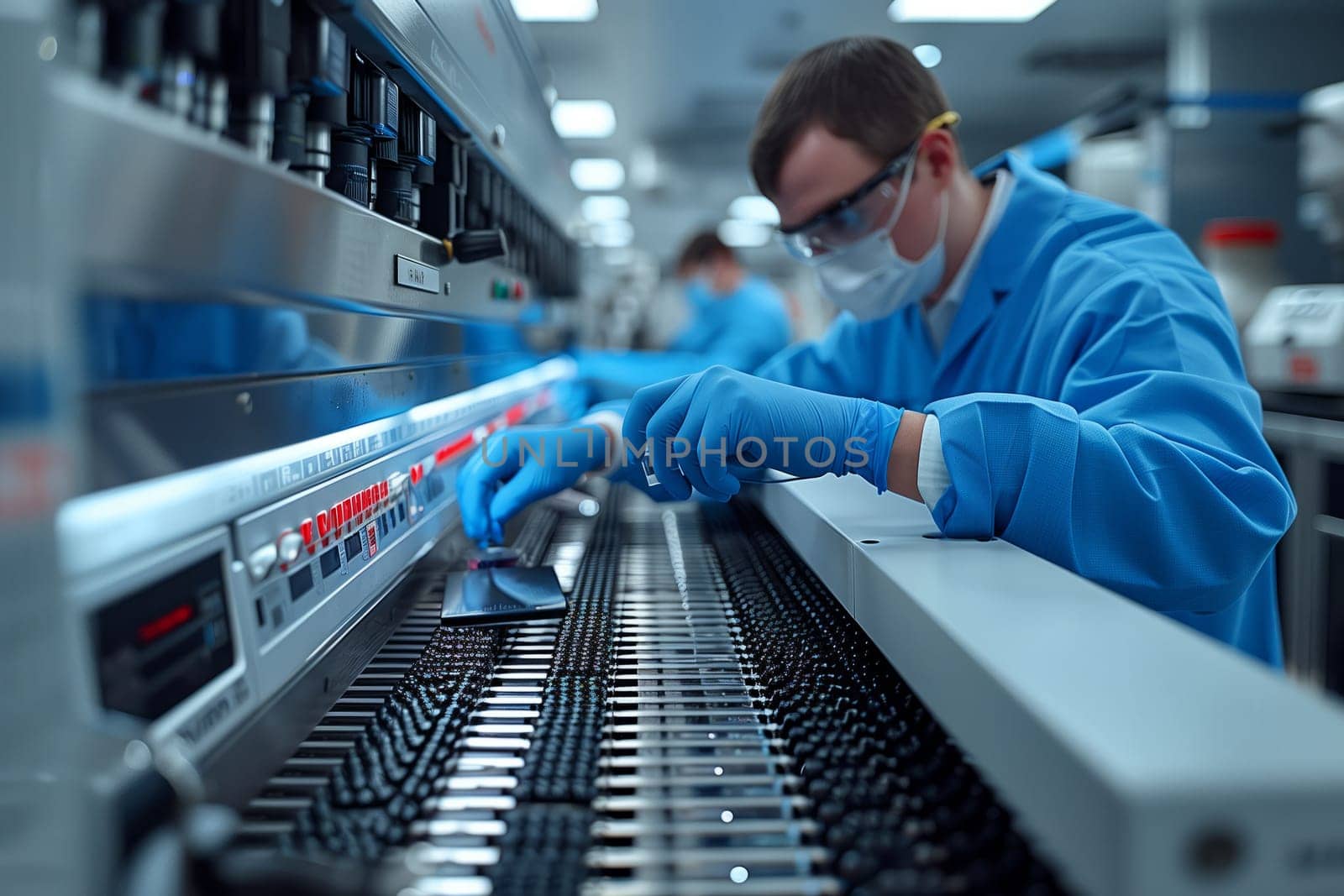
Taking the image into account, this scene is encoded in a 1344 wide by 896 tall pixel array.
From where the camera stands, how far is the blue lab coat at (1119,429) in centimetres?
91

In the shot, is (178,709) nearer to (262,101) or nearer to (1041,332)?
(262,101)

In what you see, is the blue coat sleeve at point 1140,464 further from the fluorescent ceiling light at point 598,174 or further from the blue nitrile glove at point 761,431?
the fluorescent ceiling light at point 598,174

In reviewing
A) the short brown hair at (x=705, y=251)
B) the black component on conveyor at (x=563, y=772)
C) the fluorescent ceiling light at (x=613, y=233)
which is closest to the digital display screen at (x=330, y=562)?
the black component on conveyor at (x=563, y=772)

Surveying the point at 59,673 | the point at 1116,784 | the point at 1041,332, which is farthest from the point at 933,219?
the point at 59,673

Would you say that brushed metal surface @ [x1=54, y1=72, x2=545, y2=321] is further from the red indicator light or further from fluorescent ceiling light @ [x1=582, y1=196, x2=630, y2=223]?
fluorescent ceiling light @ [x1=582, y1=196, x2=630, y2=223]

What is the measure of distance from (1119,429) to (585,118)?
6065 millimetres

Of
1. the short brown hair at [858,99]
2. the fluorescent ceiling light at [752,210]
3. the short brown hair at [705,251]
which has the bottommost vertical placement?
the short brown hair at [858,99]

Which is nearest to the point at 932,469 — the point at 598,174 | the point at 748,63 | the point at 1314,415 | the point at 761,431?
the point at 761,431

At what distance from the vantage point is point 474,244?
1114 mm

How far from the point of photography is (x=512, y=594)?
3.23 ft

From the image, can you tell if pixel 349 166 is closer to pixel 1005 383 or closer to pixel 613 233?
pixel 1005 383

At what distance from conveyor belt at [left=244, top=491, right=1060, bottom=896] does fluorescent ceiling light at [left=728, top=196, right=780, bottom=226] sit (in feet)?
27.8

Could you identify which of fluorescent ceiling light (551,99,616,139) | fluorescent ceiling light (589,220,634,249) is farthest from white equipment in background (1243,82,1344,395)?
fluorescent ceiling light (589,220,634,249)

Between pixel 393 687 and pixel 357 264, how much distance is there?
1.31 ft
